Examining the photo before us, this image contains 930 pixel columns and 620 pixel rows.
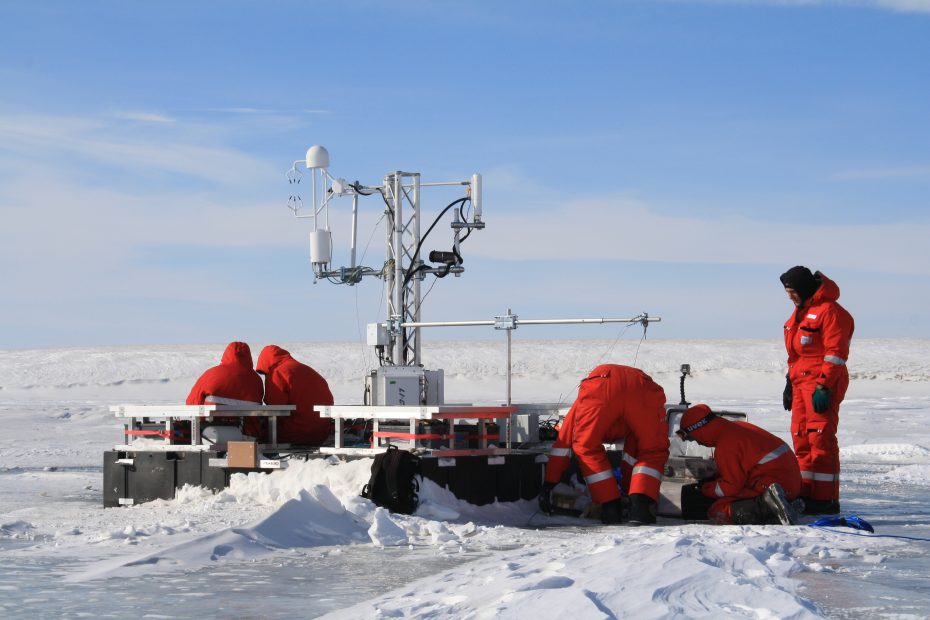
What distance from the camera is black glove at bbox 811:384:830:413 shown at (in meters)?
9.95

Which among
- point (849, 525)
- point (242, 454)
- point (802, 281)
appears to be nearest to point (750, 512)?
point (849, 525)

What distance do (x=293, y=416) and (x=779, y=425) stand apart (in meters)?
13.1

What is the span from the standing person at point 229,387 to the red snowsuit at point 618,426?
3345 millimetres

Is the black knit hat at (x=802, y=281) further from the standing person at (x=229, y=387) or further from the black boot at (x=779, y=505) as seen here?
the standing person at (x=229, y=387)

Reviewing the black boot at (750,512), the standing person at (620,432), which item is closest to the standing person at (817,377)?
the black boot at (750,512)

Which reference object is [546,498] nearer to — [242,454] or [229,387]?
[242,454]

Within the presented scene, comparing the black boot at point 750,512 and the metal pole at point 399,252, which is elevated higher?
the metal pole at point 399,252

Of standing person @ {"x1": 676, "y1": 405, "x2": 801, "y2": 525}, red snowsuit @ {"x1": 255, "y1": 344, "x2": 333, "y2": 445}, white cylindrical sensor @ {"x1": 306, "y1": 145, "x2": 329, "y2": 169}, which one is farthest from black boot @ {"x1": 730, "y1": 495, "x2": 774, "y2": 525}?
white cylindrical sensor @ {"x1": 306, "y1": 145, "x2": 329, "y2": 169}

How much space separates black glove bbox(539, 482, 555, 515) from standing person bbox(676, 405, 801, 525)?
122 cm

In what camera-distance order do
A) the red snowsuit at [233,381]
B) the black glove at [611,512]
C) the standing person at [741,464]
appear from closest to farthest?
the standing person at [741,464]
the black glove at [611,512]
the red snowsuit at [233,381]

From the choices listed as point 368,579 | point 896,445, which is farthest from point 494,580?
point 896,445

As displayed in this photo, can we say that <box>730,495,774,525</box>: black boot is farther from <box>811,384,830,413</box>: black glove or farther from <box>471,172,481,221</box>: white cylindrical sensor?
<box>471,172,481,221</box>: white cylindrical sensor

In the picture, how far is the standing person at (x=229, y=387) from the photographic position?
36.7 ft

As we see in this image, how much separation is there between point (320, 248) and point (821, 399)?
222 inches
